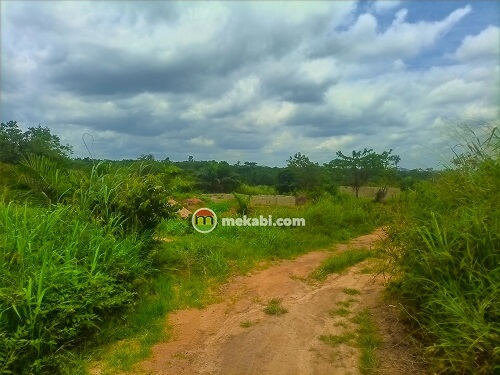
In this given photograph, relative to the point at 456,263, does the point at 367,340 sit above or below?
below

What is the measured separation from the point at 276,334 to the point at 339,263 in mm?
2333

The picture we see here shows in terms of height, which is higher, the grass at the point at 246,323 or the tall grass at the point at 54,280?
the tall grass at the point at 54,280

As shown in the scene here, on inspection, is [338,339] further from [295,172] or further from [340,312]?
[295,172]

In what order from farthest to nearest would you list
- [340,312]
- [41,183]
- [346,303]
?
[41,183] < [346,303] < [340,312]

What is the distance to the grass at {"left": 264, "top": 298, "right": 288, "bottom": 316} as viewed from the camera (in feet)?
14.5

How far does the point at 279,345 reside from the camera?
373 centimetres

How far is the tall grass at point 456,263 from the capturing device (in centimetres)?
280

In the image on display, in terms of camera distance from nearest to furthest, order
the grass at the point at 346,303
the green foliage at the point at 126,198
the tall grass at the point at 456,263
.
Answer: the tall grass at the point at 456,263 → the grass at the point at 346,303 → the green foliage at the point at 126,198

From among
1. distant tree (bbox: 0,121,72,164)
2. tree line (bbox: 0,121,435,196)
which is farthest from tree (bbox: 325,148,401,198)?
distant tree (bbox: 0,121,72,164)

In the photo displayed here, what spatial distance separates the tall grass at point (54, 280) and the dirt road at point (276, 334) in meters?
0.66

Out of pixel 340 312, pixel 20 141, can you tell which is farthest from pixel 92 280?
pixel 20 141

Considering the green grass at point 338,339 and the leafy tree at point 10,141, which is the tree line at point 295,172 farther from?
the green grass at point 338,339

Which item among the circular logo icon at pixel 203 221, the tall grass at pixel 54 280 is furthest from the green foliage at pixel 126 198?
the circular logo icon at pixel 203 221

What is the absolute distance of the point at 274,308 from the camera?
4.48 m
